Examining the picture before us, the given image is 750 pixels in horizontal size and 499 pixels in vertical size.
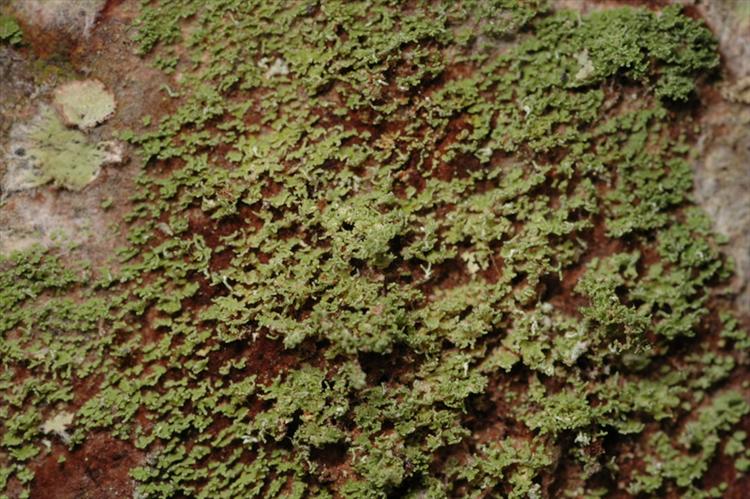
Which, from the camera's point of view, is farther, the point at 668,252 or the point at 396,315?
the point at 668,252

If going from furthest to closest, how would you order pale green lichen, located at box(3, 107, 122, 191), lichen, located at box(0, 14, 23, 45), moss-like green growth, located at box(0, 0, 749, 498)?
lichen, located at box(0, 14, 23, 45) < pale green lichen, located at box(3, 107, 122, 191) < moss-like green growth, located at box(0, 0, 749, 498)

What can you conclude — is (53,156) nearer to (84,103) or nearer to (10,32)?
(84,103)

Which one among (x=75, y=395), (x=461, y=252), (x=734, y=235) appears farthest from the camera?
(x=734, y=235)

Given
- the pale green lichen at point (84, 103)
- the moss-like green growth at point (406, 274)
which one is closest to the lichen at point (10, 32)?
the pale green lichen at point (84, 103)

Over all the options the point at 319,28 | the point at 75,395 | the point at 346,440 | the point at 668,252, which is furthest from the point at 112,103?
the point at 668,252

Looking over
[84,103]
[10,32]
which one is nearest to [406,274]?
[84,103]

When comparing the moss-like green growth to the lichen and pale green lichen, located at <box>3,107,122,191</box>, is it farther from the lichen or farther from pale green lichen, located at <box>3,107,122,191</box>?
the lichen

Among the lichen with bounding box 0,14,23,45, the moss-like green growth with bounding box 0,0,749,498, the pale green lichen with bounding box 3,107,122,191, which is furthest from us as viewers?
the lichen with bounding box 0,14,23,45

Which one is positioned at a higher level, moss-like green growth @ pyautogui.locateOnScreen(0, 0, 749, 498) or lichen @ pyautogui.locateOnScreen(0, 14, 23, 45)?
lichen @ pyautogui.locateOnScreen(0, 14, 23, 45)

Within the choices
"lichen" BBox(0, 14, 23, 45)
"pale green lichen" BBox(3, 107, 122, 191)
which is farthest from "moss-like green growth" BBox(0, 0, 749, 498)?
"lichen" BBox(0, 14, 23, 45)

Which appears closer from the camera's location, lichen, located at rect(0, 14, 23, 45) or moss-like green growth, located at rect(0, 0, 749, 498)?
moss-like green growth, located at rect(0, 0, 749, 498)

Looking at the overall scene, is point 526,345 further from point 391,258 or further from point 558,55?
point 558,55
